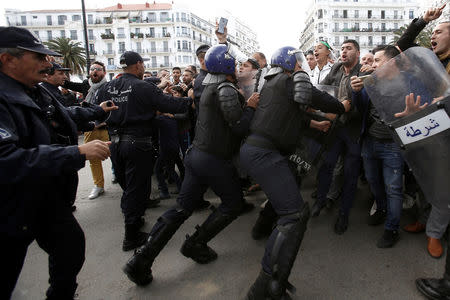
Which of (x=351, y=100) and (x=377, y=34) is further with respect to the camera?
(x=377, y=34)

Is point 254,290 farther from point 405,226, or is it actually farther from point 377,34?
point 377,34

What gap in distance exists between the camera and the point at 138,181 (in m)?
3.23

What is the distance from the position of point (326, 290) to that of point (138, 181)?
85.3 inches

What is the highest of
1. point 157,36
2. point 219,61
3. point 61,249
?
point 157,36

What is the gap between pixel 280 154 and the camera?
96.0 inches

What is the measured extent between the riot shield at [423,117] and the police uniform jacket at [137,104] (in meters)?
2.02

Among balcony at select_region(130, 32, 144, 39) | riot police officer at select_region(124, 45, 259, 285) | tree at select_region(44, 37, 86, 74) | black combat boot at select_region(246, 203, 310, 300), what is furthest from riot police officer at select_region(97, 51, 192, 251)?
balcony at select_region(130, 32, 144, 39)

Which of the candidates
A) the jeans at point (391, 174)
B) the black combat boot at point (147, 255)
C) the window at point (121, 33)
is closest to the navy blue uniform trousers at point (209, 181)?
the black combat boot at point (147, 255)

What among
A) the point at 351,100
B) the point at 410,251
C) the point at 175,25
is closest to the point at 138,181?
the point at 351,100

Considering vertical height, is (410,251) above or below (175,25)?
below

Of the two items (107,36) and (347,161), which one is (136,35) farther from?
(347,161)

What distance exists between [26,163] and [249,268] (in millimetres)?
2070

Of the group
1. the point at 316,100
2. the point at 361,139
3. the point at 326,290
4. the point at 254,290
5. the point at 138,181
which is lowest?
the point at 326,290

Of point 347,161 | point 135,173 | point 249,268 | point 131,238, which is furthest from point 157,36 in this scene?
point 249,268
